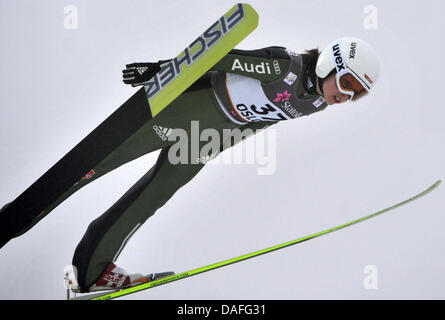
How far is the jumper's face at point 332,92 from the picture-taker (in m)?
1.87

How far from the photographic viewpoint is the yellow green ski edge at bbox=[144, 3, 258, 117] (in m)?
1.51

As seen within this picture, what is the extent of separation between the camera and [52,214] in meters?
2.57

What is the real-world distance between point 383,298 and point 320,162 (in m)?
0.72

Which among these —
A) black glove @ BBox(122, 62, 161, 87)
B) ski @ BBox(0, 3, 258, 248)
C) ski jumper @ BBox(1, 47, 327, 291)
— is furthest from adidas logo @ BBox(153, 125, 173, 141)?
ski @ BBox(0, 3, 258, 248)

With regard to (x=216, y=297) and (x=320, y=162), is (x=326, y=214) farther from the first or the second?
(x=216, y=297)

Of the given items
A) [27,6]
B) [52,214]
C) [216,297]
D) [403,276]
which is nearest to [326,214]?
[403,276]

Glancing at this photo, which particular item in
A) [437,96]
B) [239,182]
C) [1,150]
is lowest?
[239,182]

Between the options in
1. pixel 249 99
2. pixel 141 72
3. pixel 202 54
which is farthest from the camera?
pixel 249 99

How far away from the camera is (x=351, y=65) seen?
1832 mm

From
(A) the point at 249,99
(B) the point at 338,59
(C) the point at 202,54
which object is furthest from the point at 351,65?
(C) the point at 202,54

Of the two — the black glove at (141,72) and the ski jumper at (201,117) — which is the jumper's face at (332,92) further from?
the black glove at (141,72)

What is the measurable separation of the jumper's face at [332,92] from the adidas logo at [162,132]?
568 mm

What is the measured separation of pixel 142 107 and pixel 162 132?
402mm

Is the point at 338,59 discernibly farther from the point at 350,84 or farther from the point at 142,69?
the point at 142,69
